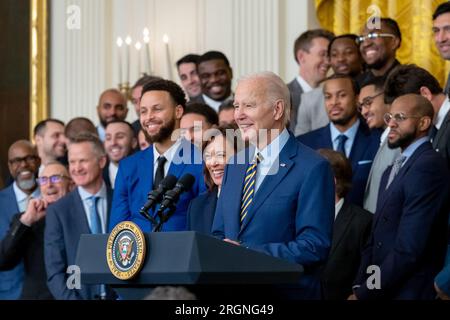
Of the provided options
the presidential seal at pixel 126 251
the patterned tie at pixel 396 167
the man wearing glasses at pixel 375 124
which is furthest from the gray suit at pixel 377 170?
the presidential seal at pixel 126 251

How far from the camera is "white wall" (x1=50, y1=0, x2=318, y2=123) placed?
29.6ft

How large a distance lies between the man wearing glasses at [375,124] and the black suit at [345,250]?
36 cm

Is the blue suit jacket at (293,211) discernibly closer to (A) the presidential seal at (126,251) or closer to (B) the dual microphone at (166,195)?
(B) the dual microphone at (166,195)

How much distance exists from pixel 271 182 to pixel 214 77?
133 inches

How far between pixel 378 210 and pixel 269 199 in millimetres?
1484

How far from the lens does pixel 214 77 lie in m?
7.68

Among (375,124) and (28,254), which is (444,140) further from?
(28,254)

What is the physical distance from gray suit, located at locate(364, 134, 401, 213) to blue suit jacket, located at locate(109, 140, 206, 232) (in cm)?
116

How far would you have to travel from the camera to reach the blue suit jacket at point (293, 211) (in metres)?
4.24

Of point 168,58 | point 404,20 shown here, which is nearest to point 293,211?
point 404,20

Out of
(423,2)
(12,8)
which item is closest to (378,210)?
(423,2)

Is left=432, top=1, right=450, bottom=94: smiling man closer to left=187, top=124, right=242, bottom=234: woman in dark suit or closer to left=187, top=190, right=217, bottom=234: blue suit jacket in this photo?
left=187, top=124, right=242, bottom=234: woman in dark suit

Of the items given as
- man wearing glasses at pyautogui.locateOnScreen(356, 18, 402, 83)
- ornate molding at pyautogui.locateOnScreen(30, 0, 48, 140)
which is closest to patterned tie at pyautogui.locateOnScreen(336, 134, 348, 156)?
man wearing glasses at pyautogui.locateOnScreen(356, 18, 402, 83)
